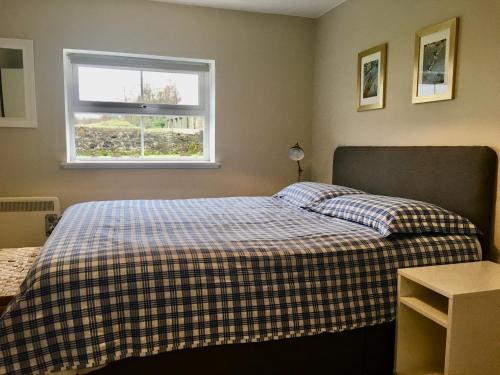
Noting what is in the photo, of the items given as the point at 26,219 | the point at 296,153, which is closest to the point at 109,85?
the point at 26,219

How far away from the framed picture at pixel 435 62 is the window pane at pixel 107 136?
2.28 m

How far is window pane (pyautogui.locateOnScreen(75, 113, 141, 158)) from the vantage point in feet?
11.2

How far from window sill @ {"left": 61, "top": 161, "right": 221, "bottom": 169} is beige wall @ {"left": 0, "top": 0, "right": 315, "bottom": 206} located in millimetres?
48

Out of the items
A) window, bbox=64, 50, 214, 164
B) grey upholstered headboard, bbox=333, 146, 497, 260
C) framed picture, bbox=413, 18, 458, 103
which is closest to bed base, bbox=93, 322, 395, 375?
grey upholstered headboard, bbox=333, 146, 497, 260

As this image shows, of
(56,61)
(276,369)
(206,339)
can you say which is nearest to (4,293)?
(206,339)

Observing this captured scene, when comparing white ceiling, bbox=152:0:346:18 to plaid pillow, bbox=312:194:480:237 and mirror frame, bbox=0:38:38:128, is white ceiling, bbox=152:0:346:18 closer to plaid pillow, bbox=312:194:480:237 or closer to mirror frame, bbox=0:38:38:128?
mirror frame, bbox=0:38:38:128

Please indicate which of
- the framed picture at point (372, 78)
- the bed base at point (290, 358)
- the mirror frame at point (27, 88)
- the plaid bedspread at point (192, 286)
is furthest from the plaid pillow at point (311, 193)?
the mirror frame at point (27, 88)

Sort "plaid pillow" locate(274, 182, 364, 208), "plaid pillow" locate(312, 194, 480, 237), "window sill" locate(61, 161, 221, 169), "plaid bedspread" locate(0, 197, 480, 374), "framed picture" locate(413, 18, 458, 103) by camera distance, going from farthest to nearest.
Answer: "window sill" locate(61, 161, 221, 169)
"plaid pillow" locate(274, 182, 364, 208)
"framed picture" locate(413, 18, 458, 103)
"plaid pillow" locate(312, 194, 480, 237)
"plaid bedspread" locate(0, 197, 480, 374)

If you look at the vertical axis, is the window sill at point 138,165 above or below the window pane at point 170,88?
below

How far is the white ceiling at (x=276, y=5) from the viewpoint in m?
3.31

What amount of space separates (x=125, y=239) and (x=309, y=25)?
2876 millimetres

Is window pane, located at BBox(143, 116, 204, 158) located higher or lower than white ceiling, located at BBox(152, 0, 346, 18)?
lower

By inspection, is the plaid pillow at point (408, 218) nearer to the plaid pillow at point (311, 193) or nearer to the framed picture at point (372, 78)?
the plaid pillow at point (311, 193)

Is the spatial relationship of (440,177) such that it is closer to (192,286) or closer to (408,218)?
(408,218)
